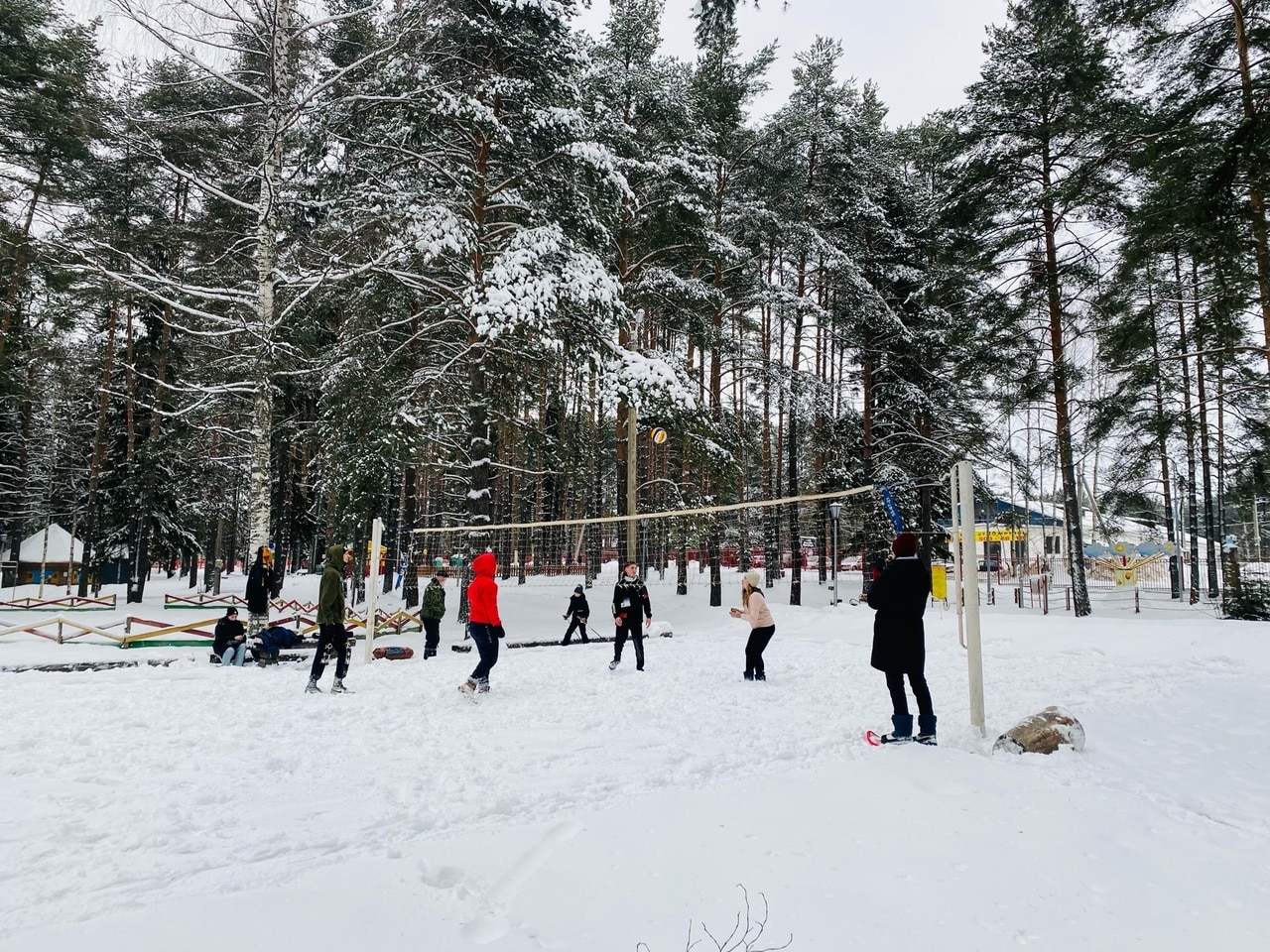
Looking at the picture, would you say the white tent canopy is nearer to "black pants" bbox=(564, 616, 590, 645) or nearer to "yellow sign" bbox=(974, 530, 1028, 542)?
"black pants" bbox=(564, 616, 590, 645)

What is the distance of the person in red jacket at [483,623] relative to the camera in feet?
26.9

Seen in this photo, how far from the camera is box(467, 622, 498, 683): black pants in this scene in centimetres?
820

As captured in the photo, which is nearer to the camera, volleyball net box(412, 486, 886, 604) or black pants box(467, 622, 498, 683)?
black pants box(467, 622, 498, 683)

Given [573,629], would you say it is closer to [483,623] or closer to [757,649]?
[757,649]

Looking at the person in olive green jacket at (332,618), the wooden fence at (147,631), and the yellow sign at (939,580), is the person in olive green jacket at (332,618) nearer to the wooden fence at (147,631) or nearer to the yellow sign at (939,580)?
the wooden fence at (147,631)

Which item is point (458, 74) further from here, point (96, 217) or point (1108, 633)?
point (1108, 633)

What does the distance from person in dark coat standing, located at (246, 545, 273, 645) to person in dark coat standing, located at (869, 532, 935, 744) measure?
34.2 ft

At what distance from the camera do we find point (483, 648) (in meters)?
8.24

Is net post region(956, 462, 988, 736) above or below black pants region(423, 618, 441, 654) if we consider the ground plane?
above

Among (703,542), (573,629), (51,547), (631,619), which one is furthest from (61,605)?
(51,547)

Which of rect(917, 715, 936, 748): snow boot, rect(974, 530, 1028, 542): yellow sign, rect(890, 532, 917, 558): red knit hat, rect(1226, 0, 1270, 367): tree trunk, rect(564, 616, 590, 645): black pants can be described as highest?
rect(1226, 0, 1270, 367): tree trunk

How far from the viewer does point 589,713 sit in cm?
715

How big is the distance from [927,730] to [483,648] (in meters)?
4.96

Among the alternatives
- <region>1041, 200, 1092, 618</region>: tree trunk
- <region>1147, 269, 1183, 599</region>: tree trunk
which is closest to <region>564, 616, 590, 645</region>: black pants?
<region>1041, 200, 1092, 618</region>: tree trunk
